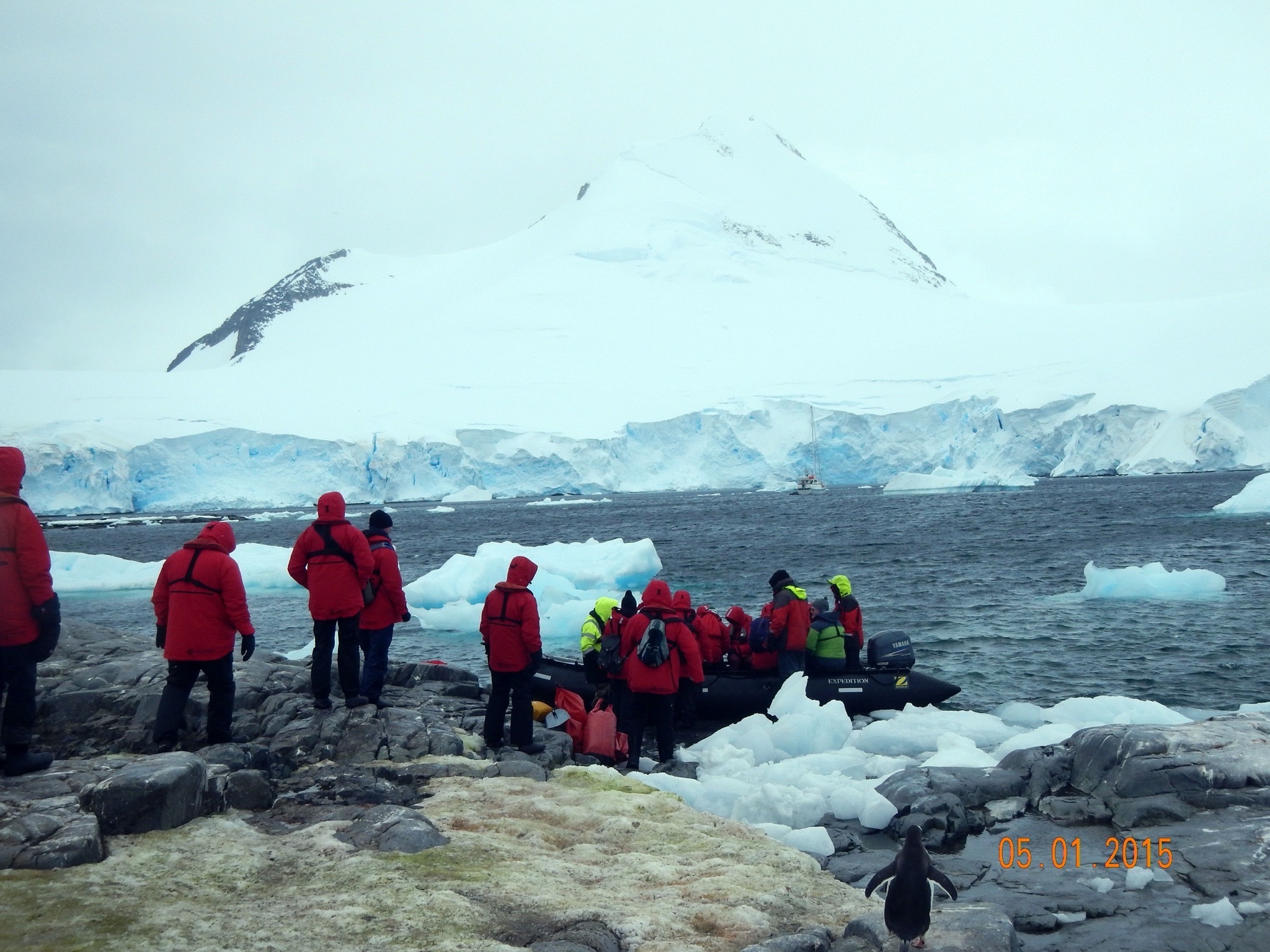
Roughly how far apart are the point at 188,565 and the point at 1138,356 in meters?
69.8

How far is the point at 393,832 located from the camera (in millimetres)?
5055

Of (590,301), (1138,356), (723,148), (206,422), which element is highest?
(723,148)

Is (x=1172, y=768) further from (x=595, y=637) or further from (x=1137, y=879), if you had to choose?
(x=595, y=637)

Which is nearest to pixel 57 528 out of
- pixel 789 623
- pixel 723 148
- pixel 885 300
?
pixel 789 623

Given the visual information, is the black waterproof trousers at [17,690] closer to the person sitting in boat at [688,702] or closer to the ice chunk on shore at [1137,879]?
the person sitting in boat at [688,702]

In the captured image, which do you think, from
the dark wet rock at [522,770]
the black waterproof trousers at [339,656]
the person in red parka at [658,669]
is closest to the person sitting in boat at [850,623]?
the person in red parka at [658,669]

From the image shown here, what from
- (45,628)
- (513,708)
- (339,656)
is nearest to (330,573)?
(339,656)

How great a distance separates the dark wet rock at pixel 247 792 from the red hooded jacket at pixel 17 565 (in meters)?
1.31

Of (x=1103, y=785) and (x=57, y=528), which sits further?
(x=57, y=528)

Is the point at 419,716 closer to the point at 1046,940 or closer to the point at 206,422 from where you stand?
the point at 1046,940

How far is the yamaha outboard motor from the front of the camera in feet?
34.2

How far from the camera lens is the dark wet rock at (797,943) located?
4070mm

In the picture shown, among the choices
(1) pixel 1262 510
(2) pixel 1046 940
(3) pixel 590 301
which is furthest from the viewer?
(3) pixel 590 301

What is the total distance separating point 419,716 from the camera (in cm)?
748
